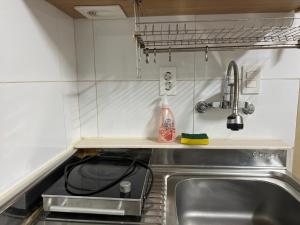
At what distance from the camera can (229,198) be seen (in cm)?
98

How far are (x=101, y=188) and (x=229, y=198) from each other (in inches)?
21.7

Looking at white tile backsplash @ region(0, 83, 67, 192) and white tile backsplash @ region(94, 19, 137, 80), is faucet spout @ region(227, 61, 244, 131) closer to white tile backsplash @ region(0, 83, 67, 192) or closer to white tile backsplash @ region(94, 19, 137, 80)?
white tile backsplash @ region(94, 19, 137, 80)

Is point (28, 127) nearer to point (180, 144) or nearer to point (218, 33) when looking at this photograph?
point (180, 144)

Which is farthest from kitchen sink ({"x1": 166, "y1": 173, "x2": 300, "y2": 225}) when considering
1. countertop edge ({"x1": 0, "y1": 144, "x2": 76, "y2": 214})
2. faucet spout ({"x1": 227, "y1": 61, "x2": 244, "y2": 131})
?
countertop edge ({"x1": 0, "y1": 144, "x2": 76, "y2": 214})

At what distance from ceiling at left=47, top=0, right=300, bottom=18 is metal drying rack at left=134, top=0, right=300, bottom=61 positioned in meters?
0.04

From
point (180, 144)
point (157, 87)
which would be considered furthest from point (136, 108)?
point (180, 144)

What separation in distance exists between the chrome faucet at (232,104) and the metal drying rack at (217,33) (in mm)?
129

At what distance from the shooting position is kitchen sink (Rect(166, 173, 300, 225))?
36.3 inches

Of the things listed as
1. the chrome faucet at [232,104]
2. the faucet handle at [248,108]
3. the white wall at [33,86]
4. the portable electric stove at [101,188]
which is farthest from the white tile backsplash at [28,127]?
the faucet handle at [248,108]

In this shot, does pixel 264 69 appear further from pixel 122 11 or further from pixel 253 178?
pixel 122 11

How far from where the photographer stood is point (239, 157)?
988 mm

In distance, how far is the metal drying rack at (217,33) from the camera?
97 centimetres

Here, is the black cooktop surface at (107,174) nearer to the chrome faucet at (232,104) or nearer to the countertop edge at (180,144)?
the countertop edge at (180,144)

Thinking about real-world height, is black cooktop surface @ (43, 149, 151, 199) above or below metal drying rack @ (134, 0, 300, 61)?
below
